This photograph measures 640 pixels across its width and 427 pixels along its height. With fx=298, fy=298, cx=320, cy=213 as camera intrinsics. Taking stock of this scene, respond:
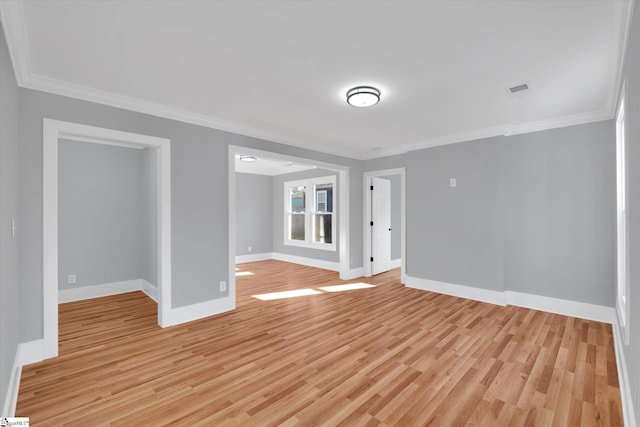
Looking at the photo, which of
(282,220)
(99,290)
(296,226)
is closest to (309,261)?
(296,226)

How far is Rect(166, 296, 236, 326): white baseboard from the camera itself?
11.4 feet

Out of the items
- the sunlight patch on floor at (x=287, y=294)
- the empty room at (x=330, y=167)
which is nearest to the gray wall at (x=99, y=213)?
the empty room at (x=330, y=167)

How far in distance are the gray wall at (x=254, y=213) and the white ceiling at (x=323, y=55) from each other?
4.32 metres

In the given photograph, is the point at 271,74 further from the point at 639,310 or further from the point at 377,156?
the point at 377,156

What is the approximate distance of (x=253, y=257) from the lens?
8008 millimetres

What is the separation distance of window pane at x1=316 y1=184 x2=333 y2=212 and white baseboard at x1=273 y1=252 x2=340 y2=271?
128 centimetres

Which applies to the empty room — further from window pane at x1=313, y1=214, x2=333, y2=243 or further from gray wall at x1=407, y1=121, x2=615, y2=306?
window pane at x1=313, y1=214, x2=333, y2=243

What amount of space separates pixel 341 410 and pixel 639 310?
67.4 inches

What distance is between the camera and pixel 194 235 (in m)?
3.66

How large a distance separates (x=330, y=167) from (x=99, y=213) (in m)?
3.87

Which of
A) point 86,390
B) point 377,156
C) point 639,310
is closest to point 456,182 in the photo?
point 377,156

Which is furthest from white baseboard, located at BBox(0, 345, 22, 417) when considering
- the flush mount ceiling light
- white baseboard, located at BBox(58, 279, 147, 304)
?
the flush mount ceiling light

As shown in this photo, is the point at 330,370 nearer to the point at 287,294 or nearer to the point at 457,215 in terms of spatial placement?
the point at 287,294

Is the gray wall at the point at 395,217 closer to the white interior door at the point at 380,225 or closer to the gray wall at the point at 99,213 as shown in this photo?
the white interior door at the point at 380,225
